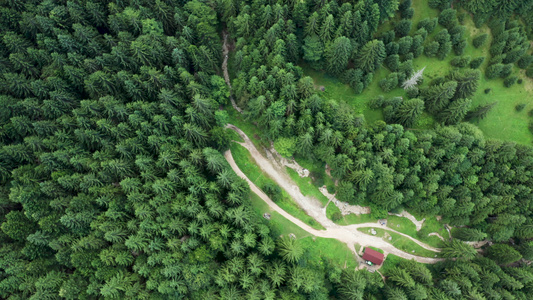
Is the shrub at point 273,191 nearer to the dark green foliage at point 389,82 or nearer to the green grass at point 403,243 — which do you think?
the green grass at point 403,243

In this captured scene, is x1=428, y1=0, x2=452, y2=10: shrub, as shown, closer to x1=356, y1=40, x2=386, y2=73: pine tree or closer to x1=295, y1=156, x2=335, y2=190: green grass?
x1=356, y1=40, x2=386, y2=73: pine tree

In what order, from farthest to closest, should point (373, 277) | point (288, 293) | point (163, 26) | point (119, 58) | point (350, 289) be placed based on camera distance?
point (163, 26)
point (119, 58)
point (373, 277)
point (350, 289)
point (288, 293)

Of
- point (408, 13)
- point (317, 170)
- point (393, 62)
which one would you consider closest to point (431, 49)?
point (408, 13)

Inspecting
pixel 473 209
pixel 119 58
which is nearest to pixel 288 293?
pixel 473 209

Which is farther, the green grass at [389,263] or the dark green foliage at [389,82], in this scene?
the dark green foliage at [389,82]

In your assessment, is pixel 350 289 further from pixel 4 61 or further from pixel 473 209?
pixel 4 61

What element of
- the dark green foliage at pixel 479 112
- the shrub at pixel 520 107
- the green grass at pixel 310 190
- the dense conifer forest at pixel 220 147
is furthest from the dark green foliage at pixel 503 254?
the shrub at pixel 520 107

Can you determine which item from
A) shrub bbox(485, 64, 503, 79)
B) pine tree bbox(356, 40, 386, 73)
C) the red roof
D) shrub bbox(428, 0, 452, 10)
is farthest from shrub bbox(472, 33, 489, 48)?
the red roof
